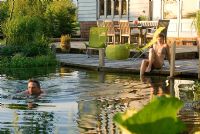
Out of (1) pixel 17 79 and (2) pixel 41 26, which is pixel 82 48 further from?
(1) pixel 17 79

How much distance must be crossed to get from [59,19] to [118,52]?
36.8 feet

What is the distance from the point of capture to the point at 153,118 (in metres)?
0.82

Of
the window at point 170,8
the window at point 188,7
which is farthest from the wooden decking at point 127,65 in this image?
the window at point 170,8

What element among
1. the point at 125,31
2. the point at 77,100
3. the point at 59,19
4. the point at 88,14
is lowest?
the point at 77,100

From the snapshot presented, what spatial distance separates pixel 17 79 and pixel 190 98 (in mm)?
5710

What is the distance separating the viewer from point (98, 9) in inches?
1112

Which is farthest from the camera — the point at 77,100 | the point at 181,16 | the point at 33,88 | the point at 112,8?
the point at 112,8

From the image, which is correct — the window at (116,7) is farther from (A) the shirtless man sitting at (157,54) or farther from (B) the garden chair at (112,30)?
(A) the shirtless man sitting at (157,54)

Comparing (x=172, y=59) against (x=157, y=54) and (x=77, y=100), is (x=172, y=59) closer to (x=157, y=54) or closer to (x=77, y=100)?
(x=157, y=54)

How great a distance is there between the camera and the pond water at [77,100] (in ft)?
23.7

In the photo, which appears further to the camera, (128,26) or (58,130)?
(128,26)

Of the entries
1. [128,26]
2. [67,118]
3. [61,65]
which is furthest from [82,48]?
[67,118]

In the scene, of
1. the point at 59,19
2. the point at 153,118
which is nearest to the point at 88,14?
the point at 59,19

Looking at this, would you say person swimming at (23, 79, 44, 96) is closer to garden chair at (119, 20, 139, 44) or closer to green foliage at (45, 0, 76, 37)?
garden chair at (119, 20, 139, 44)
